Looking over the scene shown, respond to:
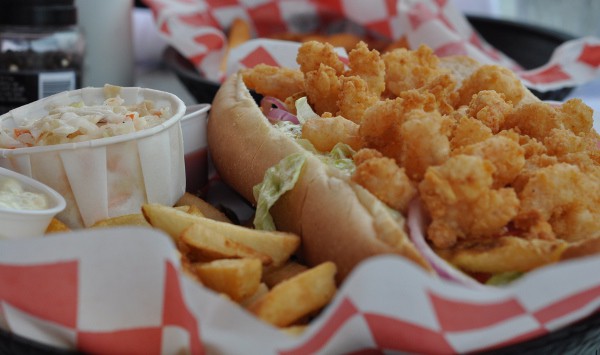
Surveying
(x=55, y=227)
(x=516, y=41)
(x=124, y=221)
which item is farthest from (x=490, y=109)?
(x=516, y=41)

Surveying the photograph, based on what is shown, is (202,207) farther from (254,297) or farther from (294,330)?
(294,330)

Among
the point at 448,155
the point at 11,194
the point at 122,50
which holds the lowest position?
the point at 122,50

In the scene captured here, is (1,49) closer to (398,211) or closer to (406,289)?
(398,211)

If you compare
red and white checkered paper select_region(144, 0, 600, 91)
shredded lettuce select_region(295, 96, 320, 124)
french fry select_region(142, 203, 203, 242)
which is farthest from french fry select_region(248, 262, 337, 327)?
red and white checkered paper select_region(144, 0, 600, 91)

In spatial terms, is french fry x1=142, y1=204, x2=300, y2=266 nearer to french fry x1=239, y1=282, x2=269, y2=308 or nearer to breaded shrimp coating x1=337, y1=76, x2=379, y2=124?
french fry x1=239, y1=282, x2=269, y2=308

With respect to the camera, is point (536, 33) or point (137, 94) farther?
point (536, 33)

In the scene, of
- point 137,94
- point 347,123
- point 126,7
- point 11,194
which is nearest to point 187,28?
point 126,7

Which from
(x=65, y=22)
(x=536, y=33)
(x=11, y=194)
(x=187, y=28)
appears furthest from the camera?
(x=536, y=33)
